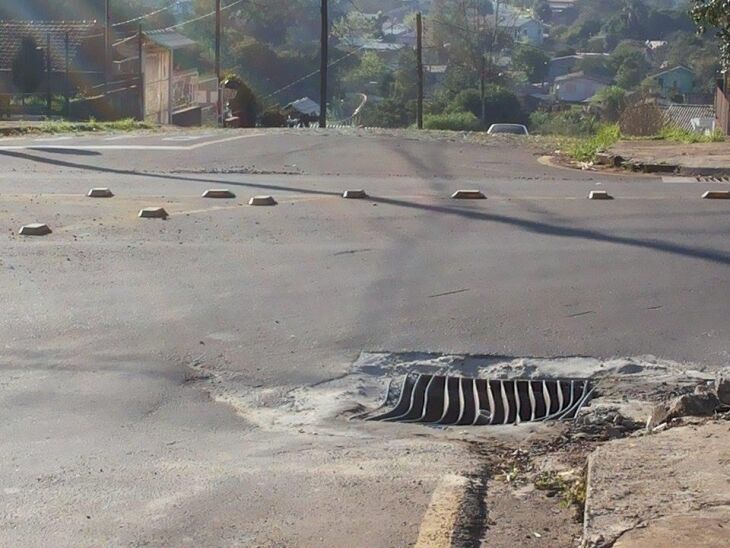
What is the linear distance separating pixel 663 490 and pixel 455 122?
3853 centimetres

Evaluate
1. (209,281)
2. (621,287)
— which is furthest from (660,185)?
(209,281)

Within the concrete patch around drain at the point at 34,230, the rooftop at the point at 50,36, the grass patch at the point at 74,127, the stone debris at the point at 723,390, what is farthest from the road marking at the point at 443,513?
the rooftop at the point at 50,36

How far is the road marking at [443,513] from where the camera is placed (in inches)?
187

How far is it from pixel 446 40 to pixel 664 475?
5581 centimetres

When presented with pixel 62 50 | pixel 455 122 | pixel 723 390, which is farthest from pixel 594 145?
pixel 62 50

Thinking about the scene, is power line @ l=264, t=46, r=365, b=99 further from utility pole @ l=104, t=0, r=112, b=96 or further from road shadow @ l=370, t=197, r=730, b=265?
road shadow @ l=370, t=197, r=730, b=265

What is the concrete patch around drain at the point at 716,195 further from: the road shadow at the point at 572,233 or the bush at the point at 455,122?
the bush at the point at 455,122

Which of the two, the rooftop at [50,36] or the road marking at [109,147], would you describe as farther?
the rooftop at [50,36]

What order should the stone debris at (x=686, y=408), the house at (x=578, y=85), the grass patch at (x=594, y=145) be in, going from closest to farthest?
the stone debris at (x=686, y=408), the grass patch at (x=594, y=145), the house at (x=578, y=85)

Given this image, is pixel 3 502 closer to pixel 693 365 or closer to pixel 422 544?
pixel 422 544

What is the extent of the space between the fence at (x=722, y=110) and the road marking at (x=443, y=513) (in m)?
33.2

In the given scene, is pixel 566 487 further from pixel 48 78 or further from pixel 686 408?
pixel 48 78

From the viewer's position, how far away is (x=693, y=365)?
7672 millimetres

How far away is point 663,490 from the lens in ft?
16.4
